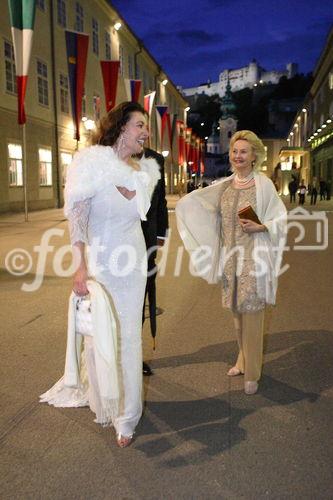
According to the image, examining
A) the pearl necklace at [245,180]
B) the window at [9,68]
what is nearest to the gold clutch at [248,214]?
the pearl necklace at [245,180]

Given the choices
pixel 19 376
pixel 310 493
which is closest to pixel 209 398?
pixel 310 493

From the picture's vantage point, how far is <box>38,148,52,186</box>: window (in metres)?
26.7

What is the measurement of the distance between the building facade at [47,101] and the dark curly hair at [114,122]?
66.8 feet

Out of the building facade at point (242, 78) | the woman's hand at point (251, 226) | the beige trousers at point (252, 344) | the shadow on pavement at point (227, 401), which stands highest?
the building facade at point (242, 78)

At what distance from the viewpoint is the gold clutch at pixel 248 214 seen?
3.96m

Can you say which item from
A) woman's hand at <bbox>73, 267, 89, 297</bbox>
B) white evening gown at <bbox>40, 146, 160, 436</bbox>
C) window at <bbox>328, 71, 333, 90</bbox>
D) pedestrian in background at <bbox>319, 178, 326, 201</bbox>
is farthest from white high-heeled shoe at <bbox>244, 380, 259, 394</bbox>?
window at <bbox>328, 71, 333, 90</bbox>

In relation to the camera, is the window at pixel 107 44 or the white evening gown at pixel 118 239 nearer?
the white evening gown at pixel 118 239

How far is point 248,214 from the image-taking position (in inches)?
157

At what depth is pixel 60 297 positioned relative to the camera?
745 centimetres

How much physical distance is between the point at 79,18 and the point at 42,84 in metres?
6.91

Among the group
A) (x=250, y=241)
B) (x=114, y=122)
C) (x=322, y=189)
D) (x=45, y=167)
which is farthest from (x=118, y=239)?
(x=322, y=189)

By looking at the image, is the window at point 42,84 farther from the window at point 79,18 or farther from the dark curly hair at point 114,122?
the dark curly hair at point 114,122

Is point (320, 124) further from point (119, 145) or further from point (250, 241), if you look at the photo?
point (119, 145)

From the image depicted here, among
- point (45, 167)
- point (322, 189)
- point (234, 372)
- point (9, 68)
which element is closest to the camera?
point (234, 372)
